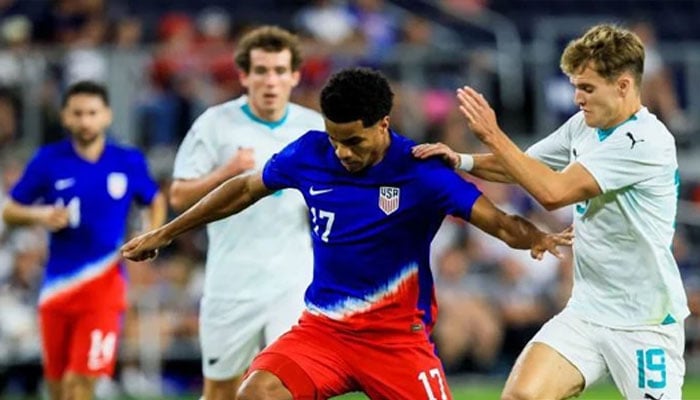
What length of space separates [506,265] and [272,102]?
6886 millimetres

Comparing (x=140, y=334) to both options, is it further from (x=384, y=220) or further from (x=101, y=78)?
(x=384, y=220)

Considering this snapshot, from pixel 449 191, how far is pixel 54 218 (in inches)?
154

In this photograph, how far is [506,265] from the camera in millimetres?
15961

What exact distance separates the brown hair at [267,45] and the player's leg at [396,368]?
262 centimetres

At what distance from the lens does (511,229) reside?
24.1ft

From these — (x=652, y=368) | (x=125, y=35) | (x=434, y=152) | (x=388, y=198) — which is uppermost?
(x=125, y=35)

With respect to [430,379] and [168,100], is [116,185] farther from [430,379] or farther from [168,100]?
[168,100]

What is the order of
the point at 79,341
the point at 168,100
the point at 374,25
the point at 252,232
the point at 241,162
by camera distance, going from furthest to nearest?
1. the point at 374,25
2. the point at 168,100
3. the point at 79,341
4. the point at 252,232
5. the point at 241,162

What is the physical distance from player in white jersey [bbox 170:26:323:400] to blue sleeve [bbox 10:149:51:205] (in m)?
1.65

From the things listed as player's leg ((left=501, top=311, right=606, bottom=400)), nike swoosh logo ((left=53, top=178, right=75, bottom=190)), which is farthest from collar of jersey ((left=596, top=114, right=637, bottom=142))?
nike swoosh logo ((left=53, top=178, right=75, bottom=190))

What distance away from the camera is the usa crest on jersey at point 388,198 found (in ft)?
24.6

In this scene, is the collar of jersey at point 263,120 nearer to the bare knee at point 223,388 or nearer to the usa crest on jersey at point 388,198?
the bare knee at point 223,388

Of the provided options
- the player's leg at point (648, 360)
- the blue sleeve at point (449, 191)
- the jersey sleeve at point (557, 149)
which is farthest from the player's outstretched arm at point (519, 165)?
the player's leg at point (648, 360)

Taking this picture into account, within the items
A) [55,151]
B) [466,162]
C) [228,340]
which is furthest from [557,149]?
[55,151]
